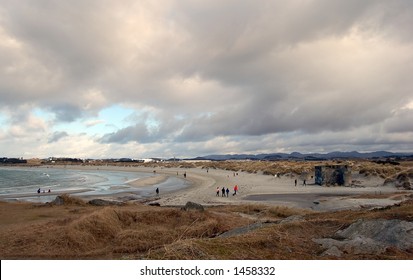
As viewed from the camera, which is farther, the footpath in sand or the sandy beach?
the sandy beach

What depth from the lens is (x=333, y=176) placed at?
5506 centimetres

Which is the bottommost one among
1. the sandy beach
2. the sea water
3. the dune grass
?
the sea water

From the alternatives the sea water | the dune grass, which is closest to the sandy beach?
the sea water

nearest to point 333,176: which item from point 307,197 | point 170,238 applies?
point 307,197

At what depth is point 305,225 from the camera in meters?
11.3

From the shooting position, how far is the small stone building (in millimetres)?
54719

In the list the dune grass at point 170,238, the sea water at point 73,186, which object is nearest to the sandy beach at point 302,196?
the sea water at point 73,186

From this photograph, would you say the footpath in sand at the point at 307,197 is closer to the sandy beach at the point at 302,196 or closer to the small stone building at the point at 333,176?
the sandy beach at the point at 302,196

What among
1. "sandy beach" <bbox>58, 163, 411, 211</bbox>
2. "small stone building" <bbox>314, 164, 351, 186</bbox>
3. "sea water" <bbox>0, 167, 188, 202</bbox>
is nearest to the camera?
"sandy beach" <bbox>58, 163, 411, 211</bbox>

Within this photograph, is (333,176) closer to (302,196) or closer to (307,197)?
(302,196)

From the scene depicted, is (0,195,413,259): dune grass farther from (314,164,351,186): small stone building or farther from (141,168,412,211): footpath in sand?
A: (314,164,351,186): small stone building
